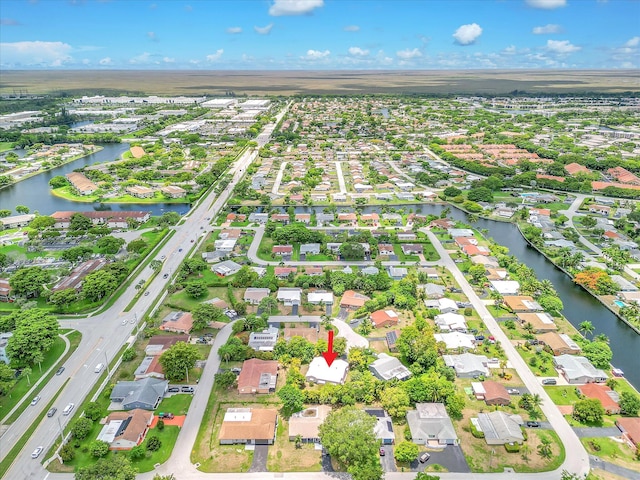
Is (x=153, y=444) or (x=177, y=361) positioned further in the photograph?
(x=177, y=361)

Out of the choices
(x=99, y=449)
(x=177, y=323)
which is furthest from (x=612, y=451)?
(x=177, y=323)

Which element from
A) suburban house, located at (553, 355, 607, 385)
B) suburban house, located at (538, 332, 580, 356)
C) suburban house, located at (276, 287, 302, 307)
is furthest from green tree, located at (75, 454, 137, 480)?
suburban house, located at (538, 332, 580, 356)

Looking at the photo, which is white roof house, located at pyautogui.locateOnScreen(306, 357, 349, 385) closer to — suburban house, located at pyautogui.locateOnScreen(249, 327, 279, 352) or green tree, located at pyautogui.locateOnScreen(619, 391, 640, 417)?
suburban house, located at pyautogui.locateOnScreen(249, 327, 279, 352)

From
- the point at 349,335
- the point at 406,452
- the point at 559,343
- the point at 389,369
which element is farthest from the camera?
the point at 349,335

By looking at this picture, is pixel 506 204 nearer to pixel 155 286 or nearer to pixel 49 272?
pixel 155 286

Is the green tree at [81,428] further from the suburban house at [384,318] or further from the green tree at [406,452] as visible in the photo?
the suburban house at [384,318]

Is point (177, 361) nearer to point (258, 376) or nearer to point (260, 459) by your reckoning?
point (258, 376)
